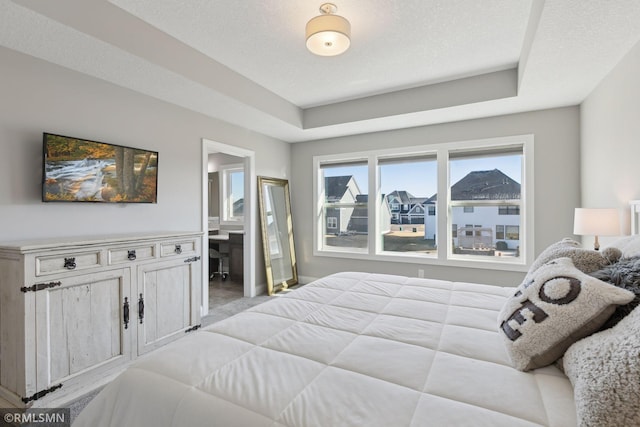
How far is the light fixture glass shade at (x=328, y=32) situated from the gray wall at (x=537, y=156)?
2352mm

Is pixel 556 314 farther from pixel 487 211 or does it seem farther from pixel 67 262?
pixel 487 211

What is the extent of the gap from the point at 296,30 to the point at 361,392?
2582mm

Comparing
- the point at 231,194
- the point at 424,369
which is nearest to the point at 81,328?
the point at 424,369

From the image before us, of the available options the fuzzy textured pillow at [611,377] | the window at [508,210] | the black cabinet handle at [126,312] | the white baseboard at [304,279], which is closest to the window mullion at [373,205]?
the white baseboard at [304,279]

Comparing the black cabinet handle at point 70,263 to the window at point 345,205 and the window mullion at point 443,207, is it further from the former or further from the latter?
the window mullion at point 443,207

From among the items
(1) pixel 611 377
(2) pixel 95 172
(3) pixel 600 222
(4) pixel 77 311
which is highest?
(2) pixel 95 172

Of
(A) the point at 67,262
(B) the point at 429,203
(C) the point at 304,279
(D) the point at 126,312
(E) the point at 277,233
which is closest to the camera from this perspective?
(A) the point at 67,262

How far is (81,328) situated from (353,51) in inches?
122

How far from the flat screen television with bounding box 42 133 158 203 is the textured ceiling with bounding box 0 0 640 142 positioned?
0.63 m

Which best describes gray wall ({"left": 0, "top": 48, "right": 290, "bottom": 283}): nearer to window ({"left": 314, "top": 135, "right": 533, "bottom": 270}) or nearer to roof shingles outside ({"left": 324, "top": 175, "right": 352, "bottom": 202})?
roof shingles outside ({"left": 324, "top": 175, "right": 352, "bottom": 202})

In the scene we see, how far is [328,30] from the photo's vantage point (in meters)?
2.12

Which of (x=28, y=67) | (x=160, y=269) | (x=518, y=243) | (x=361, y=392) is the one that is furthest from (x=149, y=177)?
(x=518, y=243)

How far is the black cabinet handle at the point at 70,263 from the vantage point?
6.65ft

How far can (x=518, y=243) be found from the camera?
3818 millimetres
